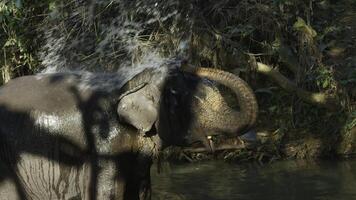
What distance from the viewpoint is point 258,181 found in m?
7.79

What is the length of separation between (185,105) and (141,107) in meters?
0.24

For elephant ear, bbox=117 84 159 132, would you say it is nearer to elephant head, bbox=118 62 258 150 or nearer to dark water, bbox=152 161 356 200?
elephant head, bbox=118 62 258 150

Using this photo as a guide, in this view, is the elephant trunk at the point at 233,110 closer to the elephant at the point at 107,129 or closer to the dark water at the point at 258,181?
the elephant at the point at 107,129

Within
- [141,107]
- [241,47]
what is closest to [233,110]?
[141,107]

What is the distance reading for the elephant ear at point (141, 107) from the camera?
3635mm

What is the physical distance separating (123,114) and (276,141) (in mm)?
5817

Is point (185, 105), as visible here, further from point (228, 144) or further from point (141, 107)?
point (228, 144)

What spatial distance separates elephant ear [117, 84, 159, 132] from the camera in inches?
143

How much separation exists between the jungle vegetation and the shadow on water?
13.9 ft

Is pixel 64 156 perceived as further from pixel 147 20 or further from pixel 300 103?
pixel 300 103

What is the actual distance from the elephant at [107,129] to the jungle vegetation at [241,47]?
4214 millimetres

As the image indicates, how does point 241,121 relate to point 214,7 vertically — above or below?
below

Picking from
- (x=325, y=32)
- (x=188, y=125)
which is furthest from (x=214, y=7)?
(x=188, y=125)

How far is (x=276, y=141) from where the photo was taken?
926 cm
